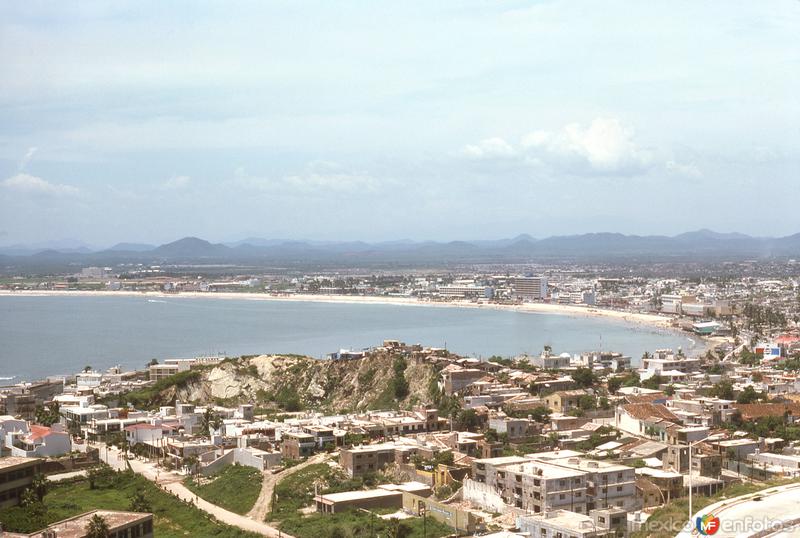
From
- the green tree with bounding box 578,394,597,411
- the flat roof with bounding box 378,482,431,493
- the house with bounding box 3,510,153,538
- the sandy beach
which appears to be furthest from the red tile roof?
the sandy beach

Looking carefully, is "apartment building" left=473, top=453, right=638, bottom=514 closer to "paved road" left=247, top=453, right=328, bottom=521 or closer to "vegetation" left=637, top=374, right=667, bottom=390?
"paved road" left=247, top=453, right=328, bottom=521

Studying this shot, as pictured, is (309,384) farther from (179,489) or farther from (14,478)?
→ (14,478)

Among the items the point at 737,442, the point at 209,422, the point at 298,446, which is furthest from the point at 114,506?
the point at 737,442

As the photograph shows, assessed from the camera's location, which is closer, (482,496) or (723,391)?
(482,496)

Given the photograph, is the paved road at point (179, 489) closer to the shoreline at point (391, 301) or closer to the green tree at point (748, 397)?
the green tree at point (748, 397)

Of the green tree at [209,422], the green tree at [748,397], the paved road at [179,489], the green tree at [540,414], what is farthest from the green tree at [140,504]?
the green tree at [748,397]

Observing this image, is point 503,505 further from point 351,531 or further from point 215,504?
point 215,504
